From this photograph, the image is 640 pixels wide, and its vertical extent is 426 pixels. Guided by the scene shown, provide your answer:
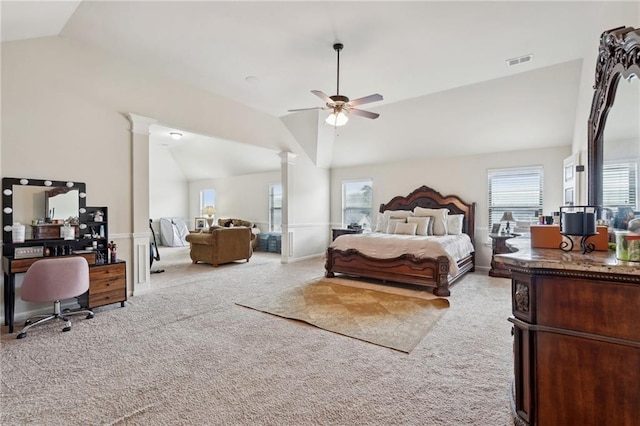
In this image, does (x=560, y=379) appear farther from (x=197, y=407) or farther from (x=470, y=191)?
(x=470, y=191)

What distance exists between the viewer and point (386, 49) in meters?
3.75

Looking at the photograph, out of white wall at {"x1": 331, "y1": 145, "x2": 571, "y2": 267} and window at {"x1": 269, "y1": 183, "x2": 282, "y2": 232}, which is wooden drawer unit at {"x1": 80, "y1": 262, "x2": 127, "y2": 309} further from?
window at {"x1": 269, "y1": 183, "x2": 282, "y2": 232}

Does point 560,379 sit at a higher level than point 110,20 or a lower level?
lower

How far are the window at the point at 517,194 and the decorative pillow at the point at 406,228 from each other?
1717 mm

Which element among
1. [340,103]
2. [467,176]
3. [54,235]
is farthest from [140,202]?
[467,176]

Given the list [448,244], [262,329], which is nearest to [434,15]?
[448,244]

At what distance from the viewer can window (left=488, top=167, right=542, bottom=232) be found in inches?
233

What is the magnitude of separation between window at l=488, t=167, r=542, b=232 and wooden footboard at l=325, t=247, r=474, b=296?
1.29m

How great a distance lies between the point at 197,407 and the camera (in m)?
1.93

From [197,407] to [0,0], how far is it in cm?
350

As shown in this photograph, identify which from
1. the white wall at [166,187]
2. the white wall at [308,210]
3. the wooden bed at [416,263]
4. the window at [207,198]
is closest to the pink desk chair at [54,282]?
the wooden bed at [416,263]

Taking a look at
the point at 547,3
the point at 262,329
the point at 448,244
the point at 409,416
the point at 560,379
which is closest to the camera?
the point at 560,379

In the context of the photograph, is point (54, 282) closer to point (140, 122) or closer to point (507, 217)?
point (140, 122)

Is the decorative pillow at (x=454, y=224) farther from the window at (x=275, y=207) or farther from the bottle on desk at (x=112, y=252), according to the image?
the bottle on desk at (x=112, y=252)
